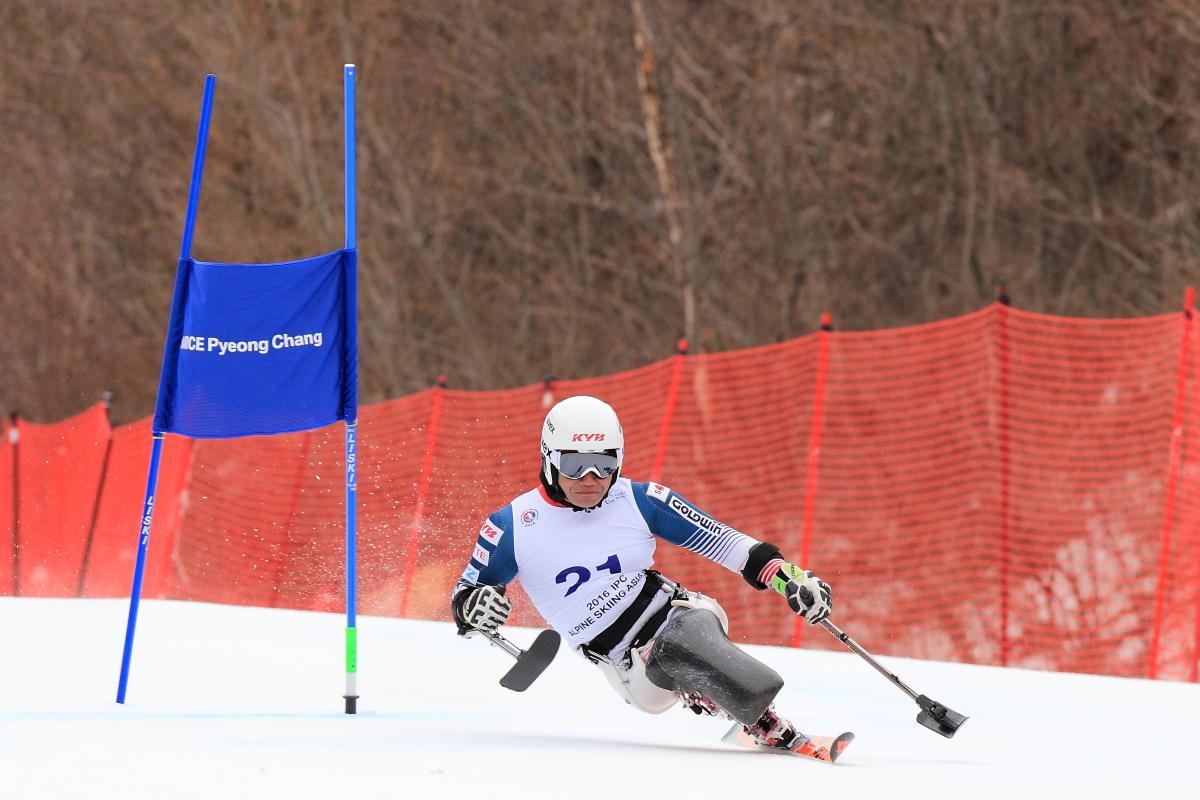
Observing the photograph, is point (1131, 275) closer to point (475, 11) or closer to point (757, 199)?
point (757, 199)

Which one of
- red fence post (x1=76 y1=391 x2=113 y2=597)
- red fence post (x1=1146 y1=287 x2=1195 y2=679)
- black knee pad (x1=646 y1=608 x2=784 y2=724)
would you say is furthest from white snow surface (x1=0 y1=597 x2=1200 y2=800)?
red fence post (x1=76 y1=391 x2=113 y2=597)

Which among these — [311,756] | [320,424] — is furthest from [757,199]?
[311,756]

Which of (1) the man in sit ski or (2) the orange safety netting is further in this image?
(2) the orange safety netting

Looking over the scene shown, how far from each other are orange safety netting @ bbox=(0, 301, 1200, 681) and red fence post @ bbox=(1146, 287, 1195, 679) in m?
0.20

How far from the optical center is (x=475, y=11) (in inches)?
925

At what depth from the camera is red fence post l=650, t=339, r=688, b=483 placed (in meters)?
13.4

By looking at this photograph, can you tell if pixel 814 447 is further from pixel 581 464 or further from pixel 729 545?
pixel 581 464

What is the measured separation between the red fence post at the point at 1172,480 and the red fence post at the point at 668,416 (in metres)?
3.70

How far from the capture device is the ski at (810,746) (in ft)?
21.8

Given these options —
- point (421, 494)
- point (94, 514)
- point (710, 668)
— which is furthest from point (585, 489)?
point (94, 514)

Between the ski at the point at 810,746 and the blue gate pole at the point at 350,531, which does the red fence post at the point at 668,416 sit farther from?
the ski at the point at 810,746

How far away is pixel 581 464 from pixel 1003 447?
19.1 feet

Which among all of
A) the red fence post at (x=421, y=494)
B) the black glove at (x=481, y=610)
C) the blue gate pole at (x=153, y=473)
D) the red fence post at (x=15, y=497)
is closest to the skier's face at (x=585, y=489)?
the black glove at (x=481, y=610)

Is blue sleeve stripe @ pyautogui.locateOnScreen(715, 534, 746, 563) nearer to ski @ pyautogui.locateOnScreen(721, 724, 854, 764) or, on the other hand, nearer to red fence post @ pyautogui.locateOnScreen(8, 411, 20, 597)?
ski @ pyautogui.locateOnScreen(721, 724, 854, 764)
